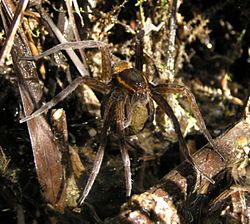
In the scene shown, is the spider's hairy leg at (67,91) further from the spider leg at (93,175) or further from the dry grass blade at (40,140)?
the spider leg at (93,175)

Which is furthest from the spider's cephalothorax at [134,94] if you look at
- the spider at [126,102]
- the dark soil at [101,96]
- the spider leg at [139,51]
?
the dark soil at [101,96]

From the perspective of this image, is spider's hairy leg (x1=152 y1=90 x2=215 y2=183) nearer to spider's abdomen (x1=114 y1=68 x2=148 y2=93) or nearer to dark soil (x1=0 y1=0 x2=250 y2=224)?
spider's abdomen (x1=114 y1=68 x2=148 y2=93)

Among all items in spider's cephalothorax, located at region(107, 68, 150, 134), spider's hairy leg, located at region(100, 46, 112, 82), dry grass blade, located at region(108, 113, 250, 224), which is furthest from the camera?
spider's hairy leg, located at region(100, 46, 112, 82)

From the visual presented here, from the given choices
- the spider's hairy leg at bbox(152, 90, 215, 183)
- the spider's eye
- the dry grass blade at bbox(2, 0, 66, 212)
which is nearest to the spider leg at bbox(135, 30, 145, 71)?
the spider's eye

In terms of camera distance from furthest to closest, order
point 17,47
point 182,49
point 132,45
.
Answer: point 182,49
point 132,45
point 17,47

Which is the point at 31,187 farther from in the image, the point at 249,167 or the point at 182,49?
the point at 182,49

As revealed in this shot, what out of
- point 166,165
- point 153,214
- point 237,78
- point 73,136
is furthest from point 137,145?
point 237,78
